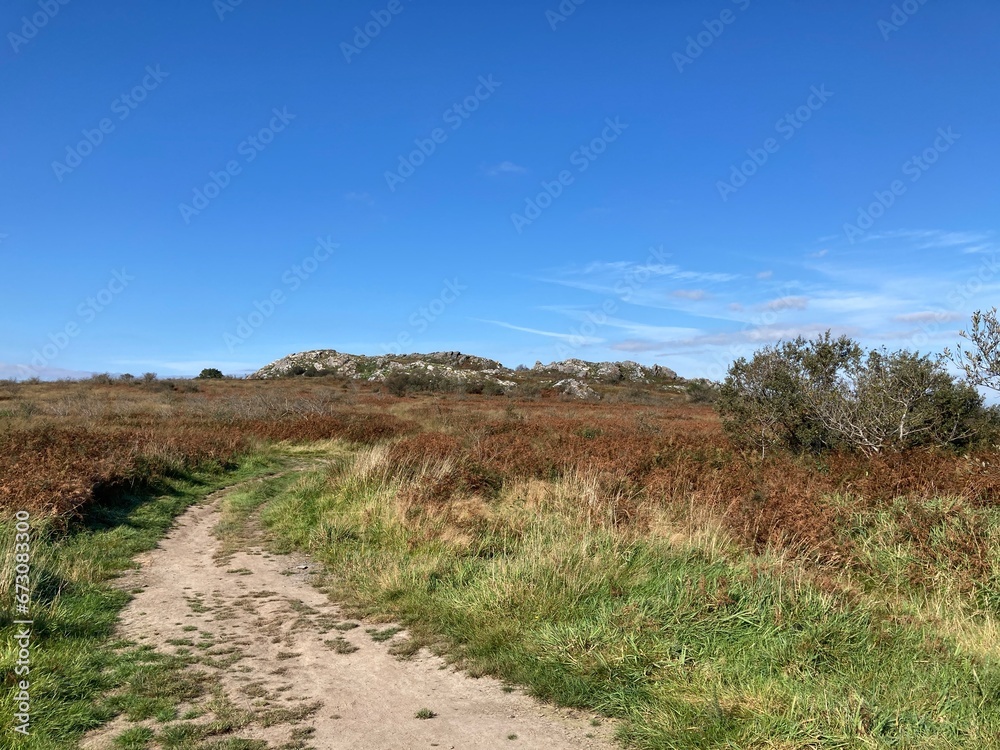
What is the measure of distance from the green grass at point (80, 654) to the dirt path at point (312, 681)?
18cm

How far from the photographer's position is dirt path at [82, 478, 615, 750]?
4559 mm

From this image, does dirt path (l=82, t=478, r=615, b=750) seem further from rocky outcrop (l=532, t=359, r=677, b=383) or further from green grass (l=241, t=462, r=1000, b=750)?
rocky outcrop (l=532, t=359, r=677, b=383)

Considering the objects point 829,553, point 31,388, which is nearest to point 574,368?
point 31,388

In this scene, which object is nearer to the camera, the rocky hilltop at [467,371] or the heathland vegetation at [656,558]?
the heathland vegetation at [656,558]

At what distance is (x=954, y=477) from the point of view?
10.2 m

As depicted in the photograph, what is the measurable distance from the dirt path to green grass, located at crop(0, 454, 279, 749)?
7.3 inches

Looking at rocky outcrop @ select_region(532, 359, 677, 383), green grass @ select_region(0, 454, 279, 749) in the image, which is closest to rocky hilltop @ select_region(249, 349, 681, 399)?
rocky outcrop @ select_region(532, 359, 677, 383)

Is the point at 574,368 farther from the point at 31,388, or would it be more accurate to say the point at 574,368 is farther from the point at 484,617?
the point at 484,617

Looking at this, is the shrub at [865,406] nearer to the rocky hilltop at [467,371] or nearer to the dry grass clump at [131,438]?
the dry grass clump at [131,438]

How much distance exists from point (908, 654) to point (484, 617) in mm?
3646

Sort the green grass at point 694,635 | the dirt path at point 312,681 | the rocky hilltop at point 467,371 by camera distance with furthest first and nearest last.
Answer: the rocky hilltop at point 467,371 → the dirt path at point 312,681 → the green grass at point 694,635

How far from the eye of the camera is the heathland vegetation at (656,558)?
4637 millimetres

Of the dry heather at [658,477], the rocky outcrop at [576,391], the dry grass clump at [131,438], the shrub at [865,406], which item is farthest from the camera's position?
the rocky outcrop at [576,391]

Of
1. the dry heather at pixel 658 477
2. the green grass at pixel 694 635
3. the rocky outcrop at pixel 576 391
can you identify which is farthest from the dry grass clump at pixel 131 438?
the rocky outcrop at pixel 576 391
